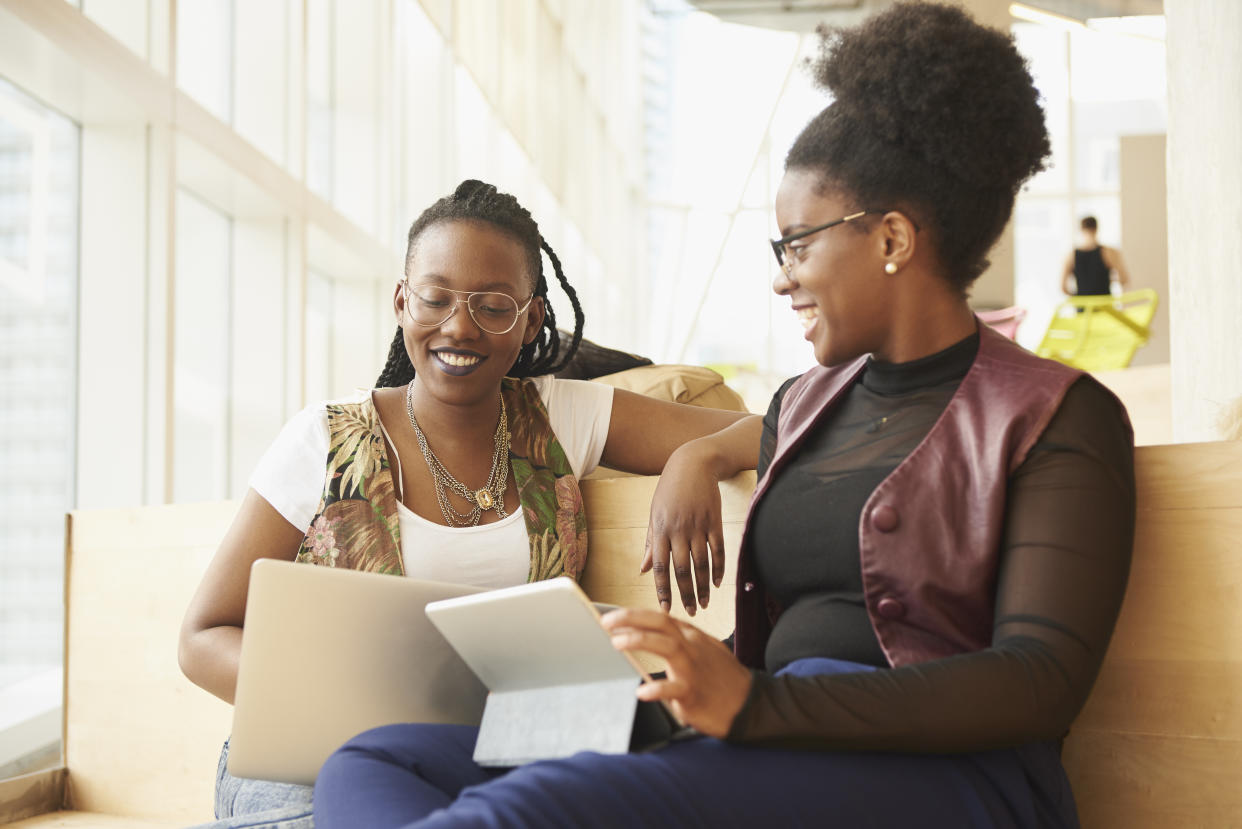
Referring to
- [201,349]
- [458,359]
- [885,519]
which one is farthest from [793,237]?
[201,349]

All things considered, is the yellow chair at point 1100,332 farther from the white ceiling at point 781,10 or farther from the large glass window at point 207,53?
the white ceiling at point 781,10

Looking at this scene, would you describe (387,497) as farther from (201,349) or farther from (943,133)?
(201,349)

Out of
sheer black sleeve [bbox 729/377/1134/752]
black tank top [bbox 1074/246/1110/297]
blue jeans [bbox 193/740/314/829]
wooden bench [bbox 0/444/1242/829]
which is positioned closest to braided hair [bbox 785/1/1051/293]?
sheer black sleeve [bbox 729/377/1134/752]

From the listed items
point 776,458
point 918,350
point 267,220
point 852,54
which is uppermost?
point 267,220

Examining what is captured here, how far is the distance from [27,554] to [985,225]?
316cm

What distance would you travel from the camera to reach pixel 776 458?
4.95 ft

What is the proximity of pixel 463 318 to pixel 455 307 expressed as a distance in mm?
29

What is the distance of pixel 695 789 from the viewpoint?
1020mm

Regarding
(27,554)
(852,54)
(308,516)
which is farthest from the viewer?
(27,554)

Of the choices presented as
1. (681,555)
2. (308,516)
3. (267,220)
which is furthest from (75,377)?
(681,555)

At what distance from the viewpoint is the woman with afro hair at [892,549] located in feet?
3.44

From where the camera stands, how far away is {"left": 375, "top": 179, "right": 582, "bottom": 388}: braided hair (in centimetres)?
200

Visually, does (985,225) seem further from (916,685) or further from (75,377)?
(75,377)

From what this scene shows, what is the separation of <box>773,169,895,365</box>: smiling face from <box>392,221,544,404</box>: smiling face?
66cm
